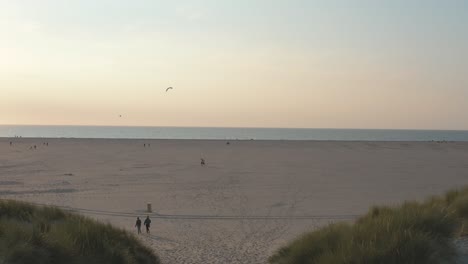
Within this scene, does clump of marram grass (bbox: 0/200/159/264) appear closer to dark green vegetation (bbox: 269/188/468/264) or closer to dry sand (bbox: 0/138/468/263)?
dark green vegetation (bbox: 269/188/468/264)

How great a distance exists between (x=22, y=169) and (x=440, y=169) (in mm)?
31450

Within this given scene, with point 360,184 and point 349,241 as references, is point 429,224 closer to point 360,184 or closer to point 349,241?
point 349,241

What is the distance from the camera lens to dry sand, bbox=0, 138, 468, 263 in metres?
14.9

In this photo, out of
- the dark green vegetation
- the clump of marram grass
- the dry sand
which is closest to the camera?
the dark green vegetation

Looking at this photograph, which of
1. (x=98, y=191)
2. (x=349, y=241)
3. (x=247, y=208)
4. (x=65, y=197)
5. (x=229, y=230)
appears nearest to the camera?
(x=349, y=241)

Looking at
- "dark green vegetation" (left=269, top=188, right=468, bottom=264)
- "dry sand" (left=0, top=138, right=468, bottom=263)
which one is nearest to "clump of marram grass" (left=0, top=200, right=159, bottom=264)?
"dark green vegetation" (left=269, top=188, right=468, bottom=264)

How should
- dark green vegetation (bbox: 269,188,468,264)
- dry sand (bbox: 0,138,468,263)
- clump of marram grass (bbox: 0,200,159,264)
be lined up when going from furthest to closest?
1. dry sand (bbox: 0,138,468,263)
2. clump of marram grass (bbox: 0,200,159,264)
3. dark green vegetation (bbox: 269,188,468,264)

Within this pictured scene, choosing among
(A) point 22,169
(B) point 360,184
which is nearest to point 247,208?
(B) point 360,184

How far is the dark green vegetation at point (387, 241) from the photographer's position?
6.53 metres

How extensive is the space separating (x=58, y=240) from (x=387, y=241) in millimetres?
4804

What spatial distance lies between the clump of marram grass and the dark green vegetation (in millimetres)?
2615

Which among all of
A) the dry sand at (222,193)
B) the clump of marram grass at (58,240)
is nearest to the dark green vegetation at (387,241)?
the clump of marram grass at (58,240)

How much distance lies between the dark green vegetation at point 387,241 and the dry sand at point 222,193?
4359mm

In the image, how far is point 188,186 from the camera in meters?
27.0
